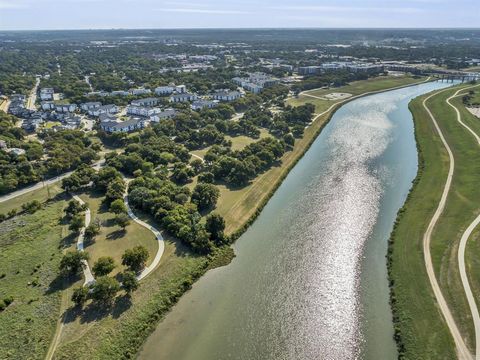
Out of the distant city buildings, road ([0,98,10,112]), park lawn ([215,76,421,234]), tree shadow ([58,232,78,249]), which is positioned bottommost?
tree shadow ([58,232,78,249])

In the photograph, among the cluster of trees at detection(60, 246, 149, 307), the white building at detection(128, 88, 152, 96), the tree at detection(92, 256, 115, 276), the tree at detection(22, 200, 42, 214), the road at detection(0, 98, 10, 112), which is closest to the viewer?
the cluster of trees at detection(60, 246, 149, 307)

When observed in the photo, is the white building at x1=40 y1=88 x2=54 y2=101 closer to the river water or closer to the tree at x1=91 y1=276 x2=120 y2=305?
the river water

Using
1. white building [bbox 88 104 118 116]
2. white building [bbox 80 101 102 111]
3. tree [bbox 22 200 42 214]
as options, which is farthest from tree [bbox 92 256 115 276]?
white building [bbox 80 101 102 111]

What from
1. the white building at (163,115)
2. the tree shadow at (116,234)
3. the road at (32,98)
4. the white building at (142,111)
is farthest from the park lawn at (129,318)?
the road at (32,98)

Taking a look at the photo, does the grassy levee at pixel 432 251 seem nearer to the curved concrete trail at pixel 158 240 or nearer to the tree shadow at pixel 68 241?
the curved concrete trail at pixel 158 240

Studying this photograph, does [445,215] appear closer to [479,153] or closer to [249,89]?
[479,153]

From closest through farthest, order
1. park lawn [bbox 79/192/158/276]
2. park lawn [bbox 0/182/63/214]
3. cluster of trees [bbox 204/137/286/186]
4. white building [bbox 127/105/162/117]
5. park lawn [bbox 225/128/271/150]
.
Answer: park lawn [bbox 79/192/158/276] → park lawn [bbox 0/182/63/214] → cluster of trees [bbox 204/137/286/186] → park lawn [bbox 225/128/271/150] → white building [bbox 127/105/162/117]

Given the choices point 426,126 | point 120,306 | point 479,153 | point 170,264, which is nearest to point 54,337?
point 120,306

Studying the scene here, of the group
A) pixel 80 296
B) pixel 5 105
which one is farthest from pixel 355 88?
pixel 80 296
